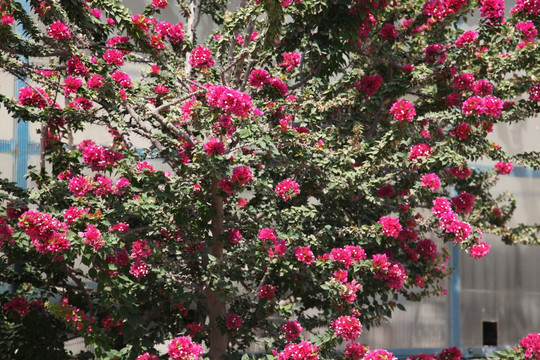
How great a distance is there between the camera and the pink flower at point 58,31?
3654mm

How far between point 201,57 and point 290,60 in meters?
1.00

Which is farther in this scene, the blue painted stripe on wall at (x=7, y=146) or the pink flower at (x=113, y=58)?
the blue painted stripe on wall at (x=7, y=146)

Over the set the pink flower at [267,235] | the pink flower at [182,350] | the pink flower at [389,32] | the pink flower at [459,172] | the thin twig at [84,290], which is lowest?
the pink flower at [182,350]

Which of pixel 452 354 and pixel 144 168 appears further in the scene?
pixel 452 354

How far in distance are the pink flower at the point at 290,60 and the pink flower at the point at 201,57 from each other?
3.00 feet

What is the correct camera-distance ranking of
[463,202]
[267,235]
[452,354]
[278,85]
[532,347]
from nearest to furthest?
[267,235] < [532,347] < [278,85] < [463,202] < [452,354]

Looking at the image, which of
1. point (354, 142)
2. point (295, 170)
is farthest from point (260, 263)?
point (354, 142)

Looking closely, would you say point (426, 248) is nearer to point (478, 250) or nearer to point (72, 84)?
point (478, 250)

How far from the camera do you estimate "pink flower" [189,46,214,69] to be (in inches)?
167

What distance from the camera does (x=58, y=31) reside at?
12.0ft

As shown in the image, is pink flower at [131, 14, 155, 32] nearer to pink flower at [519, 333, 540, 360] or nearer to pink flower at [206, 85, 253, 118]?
pink flower at [206, 85, 253, 118]

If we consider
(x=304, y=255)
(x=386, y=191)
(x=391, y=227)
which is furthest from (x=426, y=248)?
(x=304, y=255)

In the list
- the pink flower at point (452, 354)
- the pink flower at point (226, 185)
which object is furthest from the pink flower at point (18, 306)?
the pink flower at point (452, 354)

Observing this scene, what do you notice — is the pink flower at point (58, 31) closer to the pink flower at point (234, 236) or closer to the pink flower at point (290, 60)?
the pink flower at point (234, 236)
